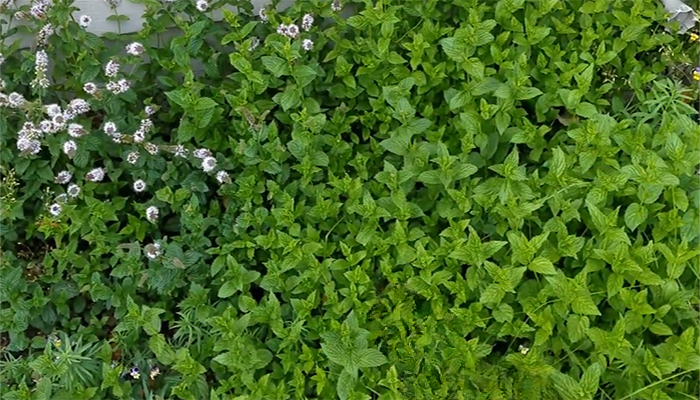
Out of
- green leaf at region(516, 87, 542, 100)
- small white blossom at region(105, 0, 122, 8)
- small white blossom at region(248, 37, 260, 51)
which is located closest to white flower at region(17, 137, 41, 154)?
small white blossom at region(105, 0, 122, 8)

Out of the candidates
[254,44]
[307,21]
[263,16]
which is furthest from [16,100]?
[307,21]

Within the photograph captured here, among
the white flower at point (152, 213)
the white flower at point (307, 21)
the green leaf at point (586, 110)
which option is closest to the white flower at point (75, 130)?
the white flower at point (152, 213)

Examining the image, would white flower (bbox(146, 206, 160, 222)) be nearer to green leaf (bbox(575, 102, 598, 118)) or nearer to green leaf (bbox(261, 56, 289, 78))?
green leaf (bbox(261, 56, 289, 78))

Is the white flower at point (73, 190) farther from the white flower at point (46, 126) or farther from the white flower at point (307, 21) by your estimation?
the white flower at point (307, 21)

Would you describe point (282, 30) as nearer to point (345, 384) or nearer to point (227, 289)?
point (227, 289)

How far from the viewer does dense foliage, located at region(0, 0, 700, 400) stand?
1.90m

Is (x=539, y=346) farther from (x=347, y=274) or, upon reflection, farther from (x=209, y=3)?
(x=209, y=3)

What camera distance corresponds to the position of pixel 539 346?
1.93m

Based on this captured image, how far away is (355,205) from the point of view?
6.94ft

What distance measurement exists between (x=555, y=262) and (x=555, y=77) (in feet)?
2.37

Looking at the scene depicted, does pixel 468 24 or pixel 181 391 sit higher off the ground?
pixel 468 24

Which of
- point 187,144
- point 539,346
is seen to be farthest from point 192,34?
point 539,346

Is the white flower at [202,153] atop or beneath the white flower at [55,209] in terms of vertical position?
atop

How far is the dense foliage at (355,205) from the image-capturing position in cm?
190
